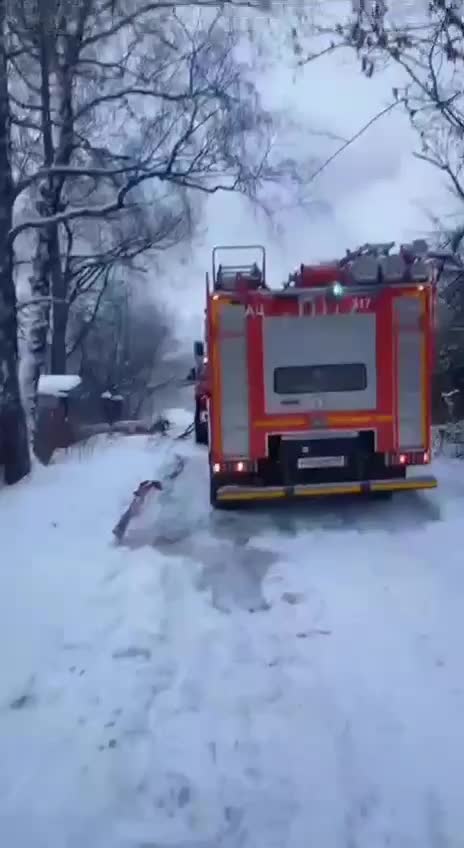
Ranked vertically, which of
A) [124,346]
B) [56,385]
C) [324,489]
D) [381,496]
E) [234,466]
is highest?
[124,346]

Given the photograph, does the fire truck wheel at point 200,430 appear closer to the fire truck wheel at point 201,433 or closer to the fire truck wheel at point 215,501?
the fire truck wheel at point 201,433

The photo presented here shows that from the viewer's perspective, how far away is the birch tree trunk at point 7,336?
1334 cm

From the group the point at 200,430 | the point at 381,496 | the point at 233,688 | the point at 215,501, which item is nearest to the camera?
the point at 233,688

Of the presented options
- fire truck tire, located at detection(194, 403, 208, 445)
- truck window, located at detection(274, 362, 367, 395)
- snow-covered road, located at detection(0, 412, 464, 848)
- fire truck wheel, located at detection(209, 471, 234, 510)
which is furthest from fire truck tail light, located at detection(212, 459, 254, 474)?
fire truck tire, located at detection(194, 403, 208, 445)

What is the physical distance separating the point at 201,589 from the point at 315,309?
13.5ft

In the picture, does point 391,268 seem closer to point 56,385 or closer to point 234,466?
point 234,466

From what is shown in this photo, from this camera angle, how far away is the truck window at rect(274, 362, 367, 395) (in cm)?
1122

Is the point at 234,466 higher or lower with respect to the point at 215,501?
higher

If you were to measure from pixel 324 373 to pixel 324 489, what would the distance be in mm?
1273

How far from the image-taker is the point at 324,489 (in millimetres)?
11203

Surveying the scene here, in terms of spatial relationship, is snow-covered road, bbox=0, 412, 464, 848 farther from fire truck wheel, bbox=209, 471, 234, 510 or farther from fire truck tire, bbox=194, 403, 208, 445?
fire truck tire, bbox=194, 403, 208, 445

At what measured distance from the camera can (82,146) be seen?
59.4 feet

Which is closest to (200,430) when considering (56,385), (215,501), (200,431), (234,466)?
(200,431)

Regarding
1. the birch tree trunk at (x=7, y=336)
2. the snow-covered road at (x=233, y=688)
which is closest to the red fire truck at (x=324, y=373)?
the snow-covered road at (x=233, y=688)
